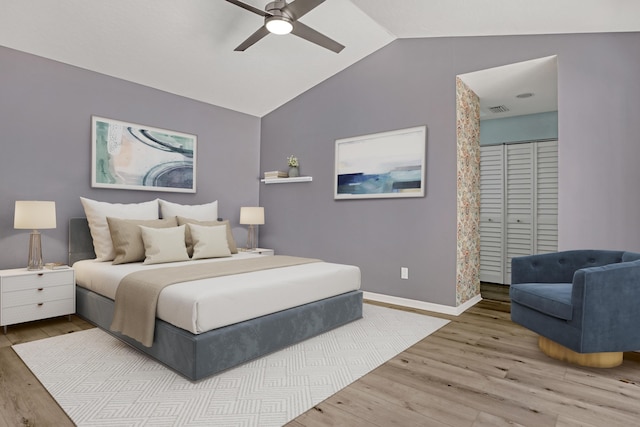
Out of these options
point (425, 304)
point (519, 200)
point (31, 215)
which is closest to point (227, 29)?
point (31, 215)

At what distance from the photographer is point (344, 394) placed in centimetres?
210

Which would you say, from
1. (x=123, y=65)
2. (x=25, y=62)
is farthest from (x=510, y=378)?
(x=25, y=62)

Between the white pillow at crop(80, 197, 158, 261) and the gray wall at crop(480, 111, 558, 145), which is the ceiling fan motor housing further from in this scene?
the gray wall at crop(480, 111, 558, 145)

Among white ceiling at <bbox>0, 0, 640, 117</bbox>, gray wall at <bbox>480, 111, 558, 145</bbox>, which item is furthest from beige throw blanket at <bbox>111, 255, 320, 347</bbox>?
gray wall at <bbox>480, 111, 558, 145</bbox>

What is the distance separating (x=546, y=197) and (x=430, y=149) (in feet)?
6.78

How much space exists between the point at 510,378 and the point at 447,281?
1.55 m

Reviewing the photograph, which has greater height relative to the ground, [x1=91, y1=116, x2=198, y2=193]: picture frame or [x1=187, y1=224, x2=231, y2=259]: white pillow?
[x1=91, y1=116, x2=198, y2=193]: picture frame

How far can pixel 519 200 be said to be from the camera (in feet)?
16.6

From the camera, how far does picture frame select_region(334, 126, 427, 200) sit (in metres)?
4.05

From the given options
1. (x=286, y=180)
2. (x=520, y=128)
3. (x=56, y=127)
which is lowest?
(x=286, y=180)

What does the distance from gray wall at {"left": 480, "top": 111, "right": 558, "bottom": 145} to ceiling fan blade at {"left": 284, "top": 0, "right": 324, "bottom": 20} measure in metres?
3.69

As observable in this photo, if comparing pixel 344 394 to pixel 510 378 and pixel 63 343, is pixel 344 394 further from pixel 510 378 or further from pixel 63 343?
pixel 63 343

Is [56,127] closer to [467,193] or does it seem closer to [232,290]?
[232,290]

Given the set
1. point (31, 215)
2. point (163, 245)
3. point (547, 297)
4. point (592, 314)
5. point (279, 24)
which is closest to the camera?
point (592, 314)
